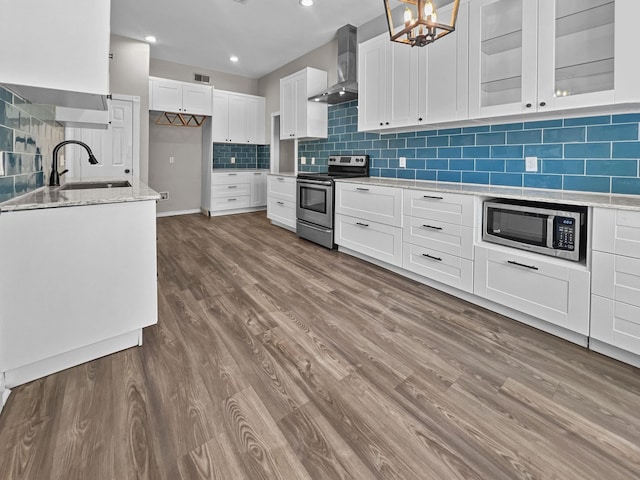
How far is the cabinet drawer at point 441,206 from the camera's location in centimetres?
250

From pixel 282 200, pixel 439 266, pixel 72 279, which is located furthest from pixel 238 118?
pixel 72 279

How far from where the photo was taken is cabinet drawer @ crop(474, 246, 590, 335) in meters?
1.91

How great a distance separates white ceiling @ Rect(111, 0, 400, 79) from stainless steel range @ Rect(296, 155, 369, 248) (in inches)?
65.5

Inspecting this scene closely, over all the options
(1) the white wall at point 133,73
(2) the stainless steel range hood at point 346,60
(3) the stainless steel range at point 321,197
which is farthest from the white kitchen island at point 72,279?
(1) the white wall at point 133,73

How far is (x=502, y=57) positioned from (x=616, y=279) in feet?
5.64

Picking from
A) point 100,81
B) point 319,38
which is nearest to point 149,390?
point 100,81

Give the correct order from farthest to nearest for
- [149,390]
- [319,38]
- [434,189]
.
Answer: [319,38]
[434,189]
[149,390]

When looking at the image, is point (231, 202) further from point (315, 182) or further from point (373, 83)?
point (373, 83)

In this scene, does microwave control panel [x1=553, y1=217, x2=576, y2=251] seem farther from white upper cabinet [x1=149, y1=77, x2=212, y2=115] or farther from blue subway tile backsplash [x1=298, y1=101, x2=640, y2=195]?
white upper cabinet [x1=149, y1=77, x2=212, y2=115]

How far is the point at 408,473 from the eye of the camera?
44.6 inches

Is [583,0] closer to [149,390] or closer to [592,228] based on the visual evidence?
[592,228]

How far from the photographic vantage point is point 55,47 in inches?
58.4

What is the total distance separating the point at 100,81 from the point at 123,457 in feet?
5.38

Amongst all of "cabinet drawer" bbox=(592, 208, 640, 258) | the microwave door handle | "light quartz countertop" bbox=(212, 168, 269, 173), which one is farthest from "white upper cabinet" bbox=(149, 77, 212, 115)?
"cabinet drawer" bbox=(592, 208, 640, 258)
